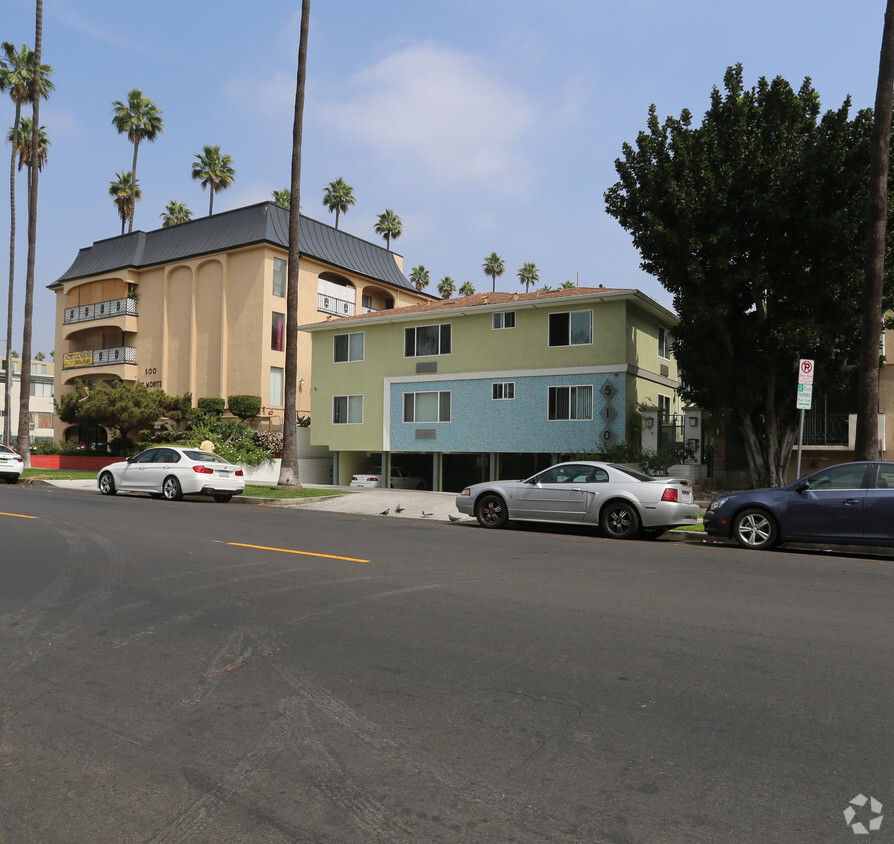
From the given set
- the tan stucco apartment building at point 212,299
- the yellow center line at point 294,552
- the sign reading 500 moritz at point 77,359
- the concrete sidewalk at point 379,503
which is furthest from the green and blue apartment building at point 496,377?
the sign reading 500 moritz at point 77,359

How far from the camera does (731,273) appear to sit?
1959cm

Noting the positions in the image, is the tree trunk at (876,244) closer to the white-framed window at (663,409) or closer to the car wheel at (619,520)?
the car wheel at (619,520)

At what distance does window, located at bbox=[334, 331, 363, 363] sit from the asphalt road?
76.4 feet

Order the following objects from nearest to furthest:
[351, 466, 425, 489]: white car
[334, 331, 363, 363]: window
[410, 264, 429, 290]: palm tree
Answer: [351, 466, 425, 489]: white car < [334, 331, 363, 363]: window < [410, 264, 429, 290]: palm tree

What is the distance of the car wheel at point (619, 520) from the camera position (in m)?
14.2

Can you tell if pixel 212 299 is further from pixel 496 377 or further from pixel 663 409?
pixel 663 409

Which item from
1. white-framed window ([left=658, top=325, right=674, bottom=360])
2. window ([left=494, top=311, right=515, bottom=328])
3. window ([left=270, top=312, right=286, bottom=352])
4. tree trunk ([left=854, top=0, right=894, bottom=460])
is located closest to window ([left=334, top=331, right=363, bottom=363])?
window ([left=494, top=311, right=515, bottom=328])

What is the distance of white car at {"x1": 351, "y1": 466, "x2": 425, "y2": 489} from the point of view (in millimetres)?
31297

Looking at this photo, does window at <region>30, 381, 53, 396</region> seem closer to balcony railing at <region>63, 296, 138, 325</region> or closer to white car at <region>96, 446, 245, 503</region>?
balcony railing at <region>63, 296, 138, 325</region>

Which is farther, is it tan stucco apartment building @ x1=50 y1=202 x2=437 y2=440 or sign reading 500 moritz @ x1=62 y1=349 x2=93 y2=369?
sign reading 500 moritz @ x1=62 y1=349 x2=93 y2=369

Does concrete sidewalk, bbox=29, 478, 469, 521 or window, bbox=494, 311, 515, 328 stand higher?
window, bbox=494, 311, 515, 328

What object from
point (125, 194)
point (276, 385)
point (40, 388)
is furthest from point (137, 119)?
point (40, 388)

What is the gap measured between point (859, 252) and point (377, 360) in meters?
18.2

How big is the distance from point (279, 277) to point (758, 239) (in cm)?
2595
